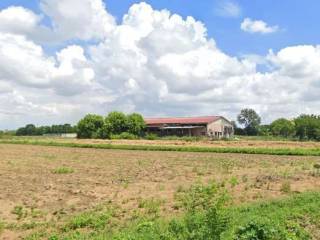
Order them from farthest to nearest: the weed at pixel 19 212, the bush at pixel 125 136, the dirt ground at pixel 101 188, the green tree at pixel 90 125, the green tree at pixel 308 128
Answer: the green tree at pixel 90 125 < the green tree at pixel 308 128 < the bush at pixel 125 136 < the dirt ground at pixel 101 188 < the weed at pixel 19 212

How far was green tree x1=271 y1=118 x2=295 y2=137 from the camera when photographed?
337ft

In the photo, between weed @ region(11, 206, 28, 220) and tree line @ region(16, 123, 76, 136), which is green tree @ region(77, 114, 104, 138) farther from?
weed @ region(11, 206, 28, 220)

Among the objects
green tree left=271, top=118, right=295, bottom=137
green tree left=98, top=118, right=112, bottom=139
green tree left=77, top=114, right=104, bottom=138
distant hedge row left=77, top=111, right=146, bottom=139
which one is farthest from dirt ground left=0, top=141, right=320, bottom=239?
green tree left=271, top=118, right=295, bottom=137

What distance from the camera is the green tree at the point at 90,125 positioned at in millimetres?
89188

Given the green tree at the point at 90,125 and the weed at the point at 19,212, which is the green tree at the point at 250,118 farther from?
the weed at the point at 19,212

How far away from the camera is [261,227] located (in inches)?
350

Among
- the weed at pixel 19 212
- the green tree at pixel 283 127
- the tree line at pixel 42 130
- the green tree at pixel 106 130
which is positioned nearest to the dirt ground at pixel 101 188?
the weed at pixel 19 212

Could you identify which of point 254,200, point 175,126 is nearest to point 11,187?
point 254,200

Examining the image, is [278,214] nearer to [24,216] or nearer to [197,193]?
[197,193]

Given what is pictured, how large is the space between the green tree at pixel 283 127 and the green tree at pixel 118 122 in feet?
119

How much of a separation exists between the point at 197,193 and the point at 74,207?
3.93 m

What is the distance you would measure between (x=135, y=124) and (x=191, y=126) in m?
12.5

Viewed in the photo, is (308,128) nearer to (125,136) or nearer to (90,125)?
(125,136)

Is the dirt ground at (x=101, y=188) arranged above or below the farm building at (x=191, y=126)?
below
